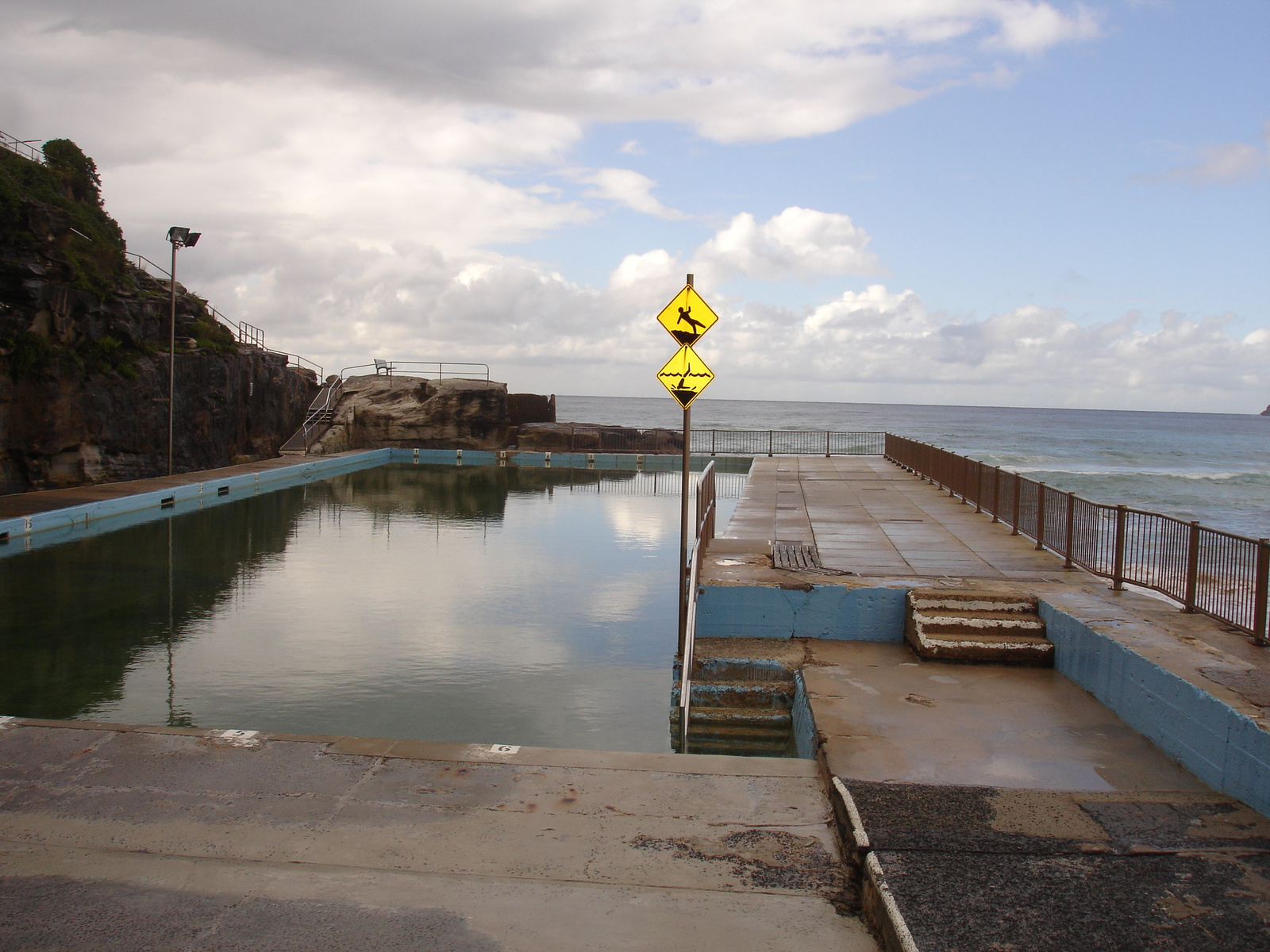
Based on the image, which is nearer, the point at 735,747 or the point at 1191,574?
the point at 735,747

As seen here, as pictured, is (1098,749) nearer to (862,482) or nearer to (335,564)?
(335,564)

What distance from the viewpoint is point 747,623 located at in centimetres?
980

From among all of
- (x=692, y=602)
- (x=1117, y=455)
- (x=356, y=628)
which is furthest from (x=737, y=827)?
(x=1117, y=455)

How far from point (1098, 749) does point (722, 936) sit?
3623 millimetres

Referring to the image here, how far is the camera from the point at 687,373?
32.7ft

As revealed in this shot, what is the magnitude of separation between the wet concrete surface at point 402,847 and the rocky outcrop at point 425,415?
37.4 meters

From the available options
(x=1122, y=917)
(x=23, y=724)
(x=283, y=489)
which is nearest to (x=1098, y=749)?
(x=1122, y=917)

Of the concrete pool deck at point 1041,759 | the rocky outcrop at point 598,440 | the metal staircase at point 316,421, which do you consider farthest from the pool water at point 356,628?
the rocky outcrop at point 598,440

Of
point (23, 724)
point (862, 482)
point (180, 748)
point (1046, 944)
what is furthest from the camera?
point (862, 482)

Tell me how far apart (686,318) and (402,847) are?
20.8 feet

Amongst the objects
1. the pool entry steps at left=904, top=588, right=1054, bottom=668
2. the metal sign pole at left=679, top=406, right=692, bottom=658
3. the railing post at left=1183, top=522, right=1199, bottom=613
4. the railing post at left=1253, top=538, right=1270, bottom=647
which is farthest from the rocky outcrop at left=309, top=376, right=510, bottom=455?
the railing post at left=1253, top=538, right=1270, bottom=647

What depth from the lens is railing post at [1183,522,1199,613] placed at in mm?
8086

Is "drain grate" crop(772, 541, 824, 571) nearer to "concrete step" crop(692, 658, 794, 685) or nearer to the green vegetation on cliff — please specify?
"concrete step" crop(692, 658, 794, 685)

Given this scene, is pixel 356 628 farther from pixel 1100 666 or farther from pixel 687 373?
pixel 1100 666
